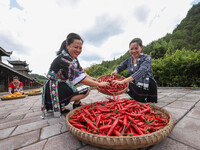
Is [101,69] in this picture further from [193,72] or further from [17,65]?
[17,65]

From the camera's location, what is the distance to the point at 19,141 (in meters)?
1.46

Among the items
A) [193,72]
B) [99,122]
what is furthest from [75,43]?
[193,72]

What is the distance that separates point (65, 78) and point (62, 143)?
58.7 inches

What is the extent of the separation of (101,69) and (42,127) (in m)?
20.7

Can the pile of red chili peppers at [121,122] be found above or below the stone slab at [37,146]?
above

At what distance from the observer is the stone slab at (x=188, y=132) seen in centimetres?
127

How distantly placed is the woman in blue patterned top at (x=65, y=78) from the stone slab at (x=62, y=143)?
96cm

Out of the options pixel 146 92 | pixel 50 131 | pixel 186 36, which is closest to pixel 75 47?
pixel 50 131

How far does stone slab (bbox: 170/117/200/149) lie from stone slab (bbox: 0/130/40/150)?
6.66 ft

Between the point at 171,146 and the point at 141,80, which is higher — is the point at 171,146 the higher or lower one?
the lower one

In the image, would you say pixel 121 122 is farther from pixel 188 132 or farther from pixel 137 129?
pixel 188 132

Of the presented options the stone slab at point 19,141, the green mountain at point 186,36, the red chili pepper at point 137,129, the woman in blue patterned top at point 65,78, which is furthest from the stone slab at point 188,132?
the green mountain at point 186,36

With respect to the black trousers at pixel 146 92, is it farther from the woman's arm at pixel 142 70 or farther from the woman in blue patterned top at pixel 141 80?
the woman's arm at pixel 142 70

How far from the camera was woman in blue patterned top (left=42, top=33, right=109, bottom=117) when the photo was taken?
2186mm
